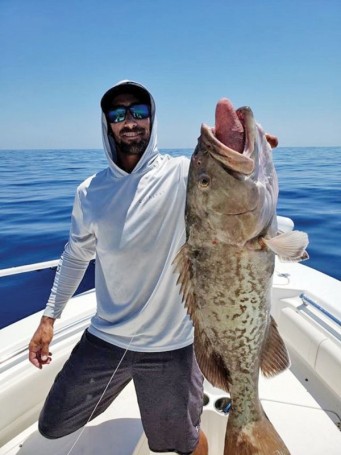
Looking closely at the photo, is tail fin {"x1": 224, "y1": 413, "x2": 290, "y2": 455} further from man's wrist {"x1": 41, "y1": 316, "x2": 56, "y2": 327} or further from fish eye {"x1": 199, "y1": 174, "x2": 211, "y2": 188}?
man's wrist {"x1": 41, "y1": 316, "x2": 56, "y2": 327}

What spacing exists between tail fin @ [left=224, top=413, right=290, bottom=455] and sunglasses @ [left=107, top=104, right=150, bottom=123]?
1922 mm

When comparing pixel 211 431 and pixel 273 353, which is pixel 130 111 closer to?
pixel 273 353

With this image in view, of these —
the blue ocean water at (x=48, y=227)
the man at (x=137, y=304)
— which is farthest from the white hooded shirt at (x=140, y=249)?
the blue ocean water at (x=48, y=227)

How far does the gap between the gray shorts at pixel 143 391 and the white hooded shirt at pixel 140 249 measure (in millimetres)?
86

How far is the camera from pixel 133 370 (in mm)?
2389

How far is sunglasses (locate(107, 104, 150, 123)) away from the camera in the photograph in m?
2.56

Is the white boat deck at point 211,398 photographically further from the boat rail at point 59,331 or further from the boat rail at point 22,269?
the boat rail at point 22,269

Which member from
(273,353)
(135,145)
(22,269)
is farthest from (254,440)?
(22,269)

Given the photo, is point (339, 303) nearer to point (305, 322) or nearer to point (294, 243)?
point (305, 322)

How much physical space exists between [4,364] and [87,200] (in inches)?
57.6

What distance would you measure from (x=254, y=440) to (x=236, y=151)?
1450 millimetres

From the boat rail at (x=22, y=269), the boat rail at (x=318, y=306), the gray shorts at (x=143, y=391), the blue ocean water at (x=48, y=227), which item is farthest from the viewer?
the blue ocean water at (x=48, y=227)

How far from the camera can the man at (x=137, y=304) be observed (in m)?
2.32

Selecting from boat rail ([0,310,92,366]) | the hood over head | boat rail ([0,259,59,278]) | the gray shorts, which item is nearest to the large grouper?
the gray shorts
